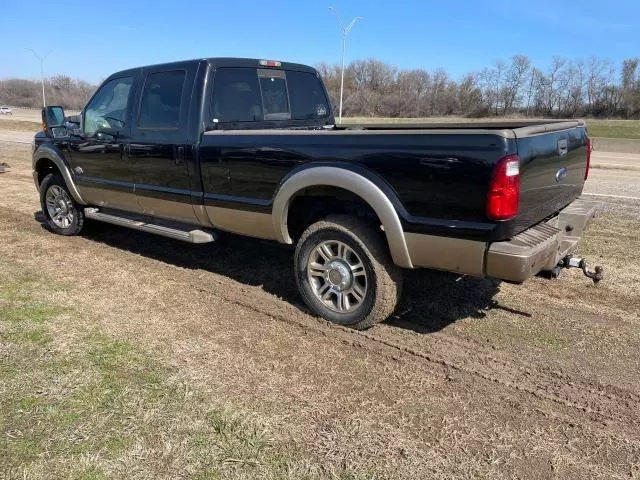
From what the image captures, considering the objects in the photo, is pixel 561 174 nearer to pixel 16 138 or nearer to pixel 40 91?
pixel 16 138

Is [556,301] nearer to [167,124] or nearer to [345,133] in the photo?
[345,133]

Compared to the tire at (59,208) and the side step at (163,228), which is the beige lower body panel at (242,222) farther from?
the tire at (59,208)

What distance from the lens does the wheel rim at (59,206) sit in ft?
21.8

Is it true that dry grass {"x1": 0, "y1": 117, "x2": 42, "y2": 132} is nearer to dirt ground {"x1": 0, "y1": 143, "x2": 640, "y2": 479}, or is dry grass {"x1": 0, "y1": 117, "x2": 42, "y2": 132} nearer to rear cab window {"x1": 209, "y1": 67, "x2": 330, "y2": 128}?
Result: dirt ground {"x1": 0, "y1": 143, "x2": 640, "y2": 479}

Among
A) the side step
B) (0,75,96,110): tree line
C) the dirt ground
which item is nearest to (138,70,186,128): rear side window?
the side step

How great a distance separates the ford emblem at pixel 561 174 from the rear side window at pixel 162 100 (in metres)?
3.24

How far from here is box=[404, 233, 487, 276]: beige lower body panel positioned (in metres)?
3.34

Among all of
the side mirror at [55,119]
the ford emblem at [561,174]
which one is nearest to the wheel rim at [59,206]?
the side mirror at [55,119]

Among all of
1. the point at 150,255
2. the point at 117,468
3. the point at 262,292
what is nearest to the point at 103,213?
the point at 150,255

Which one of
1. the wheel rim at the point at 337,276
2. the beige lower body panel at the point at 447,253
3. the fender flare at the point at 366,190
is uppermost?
the fender flare at the point at 366,190

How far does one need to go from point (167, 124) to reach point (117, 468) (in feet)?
10.9

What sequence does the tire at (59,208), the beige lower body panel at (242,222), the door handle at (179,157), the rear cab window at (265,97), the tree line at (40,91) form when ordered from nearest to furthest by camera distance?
the beige lower body panel at (242,222) → the door handle at (179,157) → the rear cab window at (265,97) → the tire at (59,208) → the tree line at (40,91)

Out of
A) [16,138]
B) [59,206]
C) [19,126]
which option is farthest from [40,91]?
[59,206]

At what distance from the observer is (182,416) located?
2.91m
